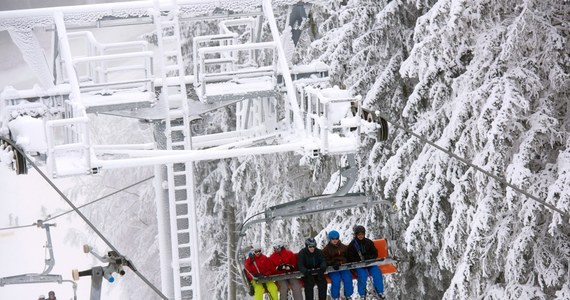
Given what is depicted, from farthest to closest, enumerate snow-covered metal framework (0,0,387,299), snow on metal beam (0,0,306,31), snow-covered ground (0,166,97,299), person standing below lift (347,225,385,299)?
snow-covered ground (0,166,97,299) → person standing below lift (347,225,385,299) → snow on metal beam (0,0,306,31) → snow-covered metal framework (0,0,387,299)

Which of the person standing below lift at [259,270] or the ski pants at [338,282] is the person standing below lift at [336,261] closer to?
the ski pants at [338,282]

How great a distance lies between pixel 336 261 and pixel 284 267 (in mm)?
712

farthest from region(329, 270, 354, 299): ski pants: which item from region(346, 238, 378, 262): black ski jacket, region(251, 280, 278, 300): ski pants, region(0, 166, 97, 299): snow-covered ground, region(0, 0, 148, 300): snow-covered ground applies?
region(0, 166, 97, 299): snow-covered ground

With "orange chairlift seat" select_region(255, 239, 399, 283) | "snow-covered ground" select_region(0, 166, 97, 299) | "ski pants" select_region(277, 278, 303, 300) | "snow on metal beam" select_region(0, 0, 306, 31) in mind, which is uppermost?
"snow on metal beam" select_region(0, 0, 306, 31)

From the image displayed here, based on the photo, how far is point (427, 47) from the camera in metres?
16.5

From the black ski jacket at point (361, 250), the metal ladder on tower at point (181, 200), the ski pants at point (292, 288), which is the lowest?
→ the ski pants at point (292, 288)

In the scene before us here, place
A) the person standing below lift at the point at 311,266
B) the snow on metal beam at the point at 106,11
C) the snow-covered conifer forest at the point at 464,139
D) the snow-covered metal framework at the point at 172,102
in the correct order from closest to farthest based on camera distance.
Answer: the snow-covered metal framework at the point at 172,102, the snow on metal beam at the point at 106,11, the person standing below lift at the point at 311,266, the snow-covered conifer forest at the point at 464,139

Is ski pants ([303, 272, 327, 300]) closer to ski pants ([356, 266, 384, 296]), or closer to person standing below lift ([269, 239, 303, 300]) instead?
person standing below lift ([269, 239, 303, 300])

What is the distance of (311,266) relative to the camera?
13758 millimetres

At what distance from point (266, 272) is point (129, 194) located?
19375 mm

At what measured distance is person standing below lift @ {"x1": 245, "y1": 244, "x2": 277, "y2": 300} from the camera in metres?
13.7

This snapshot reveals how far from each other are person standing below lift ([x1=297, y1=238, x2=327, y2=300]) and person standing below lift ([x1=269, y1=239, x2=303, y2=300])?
179mm

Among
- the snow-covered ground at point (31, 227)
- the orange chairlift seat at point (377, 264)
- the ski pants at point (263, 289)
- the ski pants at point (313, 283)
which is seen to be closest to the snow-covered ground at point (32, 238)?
the snow-covered ground at point (31, 227)

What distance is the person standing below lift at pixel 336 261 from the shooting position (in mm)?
14078
